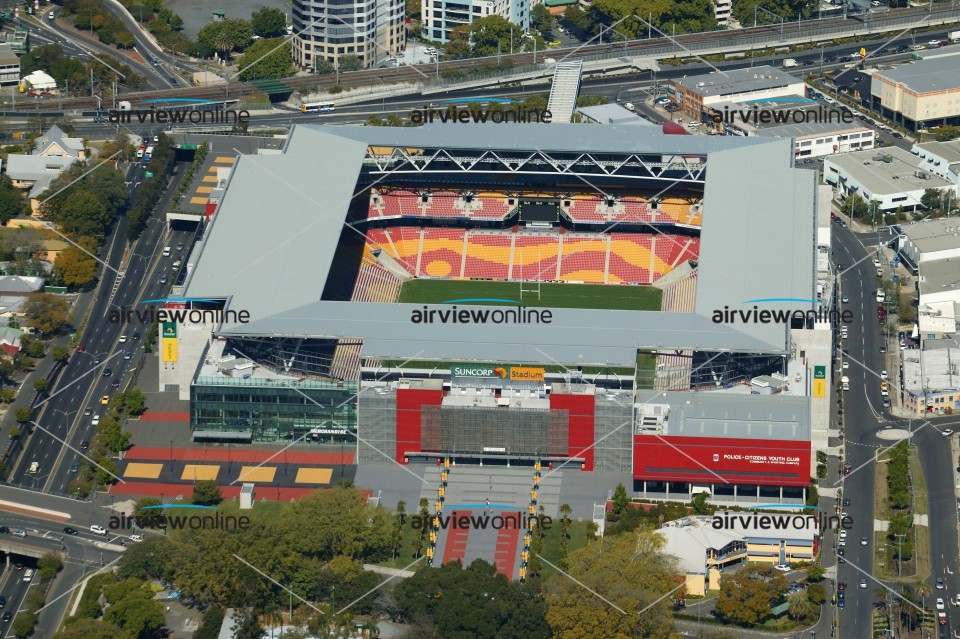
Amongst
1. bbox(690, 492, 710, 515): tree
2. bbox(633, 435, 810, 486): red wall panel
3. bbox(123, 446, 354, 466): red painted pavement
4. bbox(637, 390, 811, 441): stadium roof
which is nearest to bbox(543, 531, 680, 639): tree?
bbox(690, 492, 710, 515): tree

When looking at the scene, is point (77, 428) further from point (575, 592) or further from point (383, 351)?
point (575, 592)

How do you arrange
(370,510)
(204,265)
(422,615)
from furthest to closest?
(204,265) < (370,510) < (422,615)

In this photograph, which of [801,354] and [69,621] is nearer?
[69,621]

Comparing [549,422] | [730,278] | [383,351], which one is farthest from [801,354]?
[383,351]

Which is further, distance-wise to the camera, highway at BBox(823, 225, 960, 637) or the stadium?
the stadium

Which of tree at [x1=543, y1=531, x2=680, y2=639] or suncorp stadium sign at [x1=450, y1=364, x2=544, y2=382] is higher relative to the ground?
suncorp stadium sign at [x1=450, y1=364, x2=544, y2=382]

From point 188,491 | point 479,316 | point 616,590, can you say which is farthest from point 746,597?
point 188,491

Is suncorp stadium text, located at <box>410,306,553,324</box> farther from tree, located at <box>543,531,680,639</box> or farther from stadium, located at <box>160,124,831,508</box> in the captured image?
tree, located at <box>543,531,680,639</box>

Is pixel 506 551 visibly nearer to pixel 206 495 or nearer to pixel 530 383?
pixel 530 383
